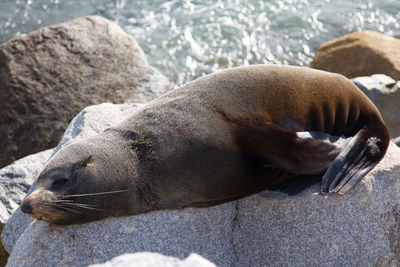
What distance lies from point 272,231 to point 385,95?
4.19m

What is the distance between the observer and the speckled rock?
8.84 meters

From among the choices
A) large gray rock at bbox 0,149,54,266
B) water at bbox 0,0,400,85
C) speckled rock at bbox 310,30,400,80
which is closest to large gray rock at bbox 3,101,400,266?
large gray rock at bbox 0,149,54,266

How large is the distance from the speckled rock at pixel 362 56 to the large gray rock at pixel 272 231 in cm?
452

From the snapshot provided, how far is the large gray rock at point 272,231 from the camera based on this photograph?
4223mm

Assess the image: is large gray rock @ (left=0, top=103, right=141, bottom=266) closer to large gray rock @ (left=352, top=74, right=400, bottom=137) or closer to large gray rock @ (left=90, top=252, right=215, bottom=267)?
large gray rock @ (left=90, top=252, right=215, bottom=267)

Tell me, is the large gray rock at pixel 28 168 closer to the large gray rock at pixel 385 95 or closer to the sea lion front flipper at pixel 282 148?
the sea lion front flipper at pixel 282 148

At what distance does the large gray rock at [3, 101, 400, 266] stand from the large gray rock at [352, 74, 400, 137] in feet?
11.2

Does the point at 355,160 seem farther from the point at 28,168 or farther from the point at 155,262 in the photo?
the point at 28,168

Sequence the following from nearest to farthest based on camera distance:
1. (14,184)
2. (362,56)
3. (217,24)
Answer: (14,184) → (362,56) → (217,24)

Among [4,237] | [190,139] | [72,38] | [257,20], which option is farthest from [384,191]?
[257,20]

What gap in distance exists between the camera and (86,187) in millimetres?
4195

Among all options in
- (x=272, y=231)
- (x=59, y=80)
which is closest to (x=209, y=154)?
(x=272, y=231)

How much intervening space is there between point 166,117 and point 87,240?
115 centimetres

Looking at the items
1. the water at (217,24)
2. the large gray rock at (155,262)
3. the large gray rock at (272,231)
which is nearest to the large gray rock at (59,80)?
the water at (217,24)
